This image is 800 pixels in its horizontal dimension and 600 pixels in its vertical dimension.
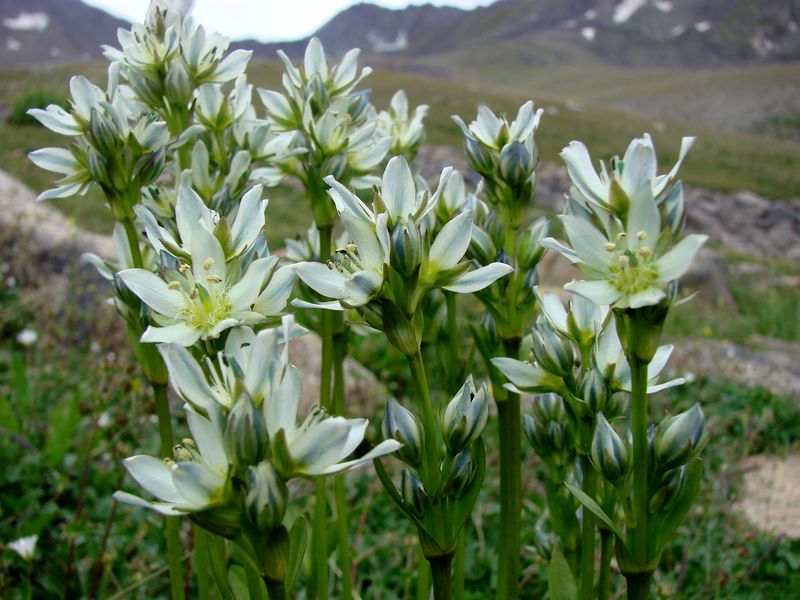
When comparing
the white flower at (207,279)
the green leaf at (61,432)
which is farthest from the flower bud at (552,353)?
the green leaf at (61,432)

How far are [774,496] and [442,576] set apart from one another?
385 centimetres

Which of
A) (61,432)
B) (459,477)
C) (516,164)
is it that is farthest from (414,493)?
(61,432)

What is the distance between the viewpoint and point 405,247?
1368 millimetres

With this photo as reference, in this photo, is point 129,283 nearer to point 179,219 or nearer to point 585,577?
point 179,219

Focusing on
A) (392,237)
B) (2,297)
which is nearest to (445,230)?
(392,237)

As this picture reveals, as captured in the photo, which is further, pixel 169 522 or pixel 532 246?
pixel 532 246

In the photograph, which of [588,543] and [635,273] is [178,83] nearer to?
[635,273]

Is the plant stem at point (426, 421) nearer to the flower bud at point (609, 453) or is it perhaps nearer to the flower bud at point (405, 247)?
the flower bud at point (405, 247)

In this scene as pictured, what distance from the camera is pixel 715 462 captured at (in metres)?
4.62

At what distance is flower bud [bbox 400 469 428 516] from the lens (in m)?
1.47

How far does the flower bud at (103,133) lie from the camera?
1922 millimetres

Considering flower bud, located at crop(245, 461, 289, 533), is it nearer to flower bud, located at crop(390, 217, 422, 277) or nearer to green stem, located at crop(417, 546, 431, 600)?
flower bud, located at crop(390, 217, 422, 277)

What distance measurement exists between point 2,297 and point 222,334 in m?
A: 5.58

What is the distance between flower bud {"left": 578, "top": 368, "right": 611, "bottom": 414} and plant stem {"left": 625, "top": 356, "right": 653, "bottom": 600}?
211 mm
